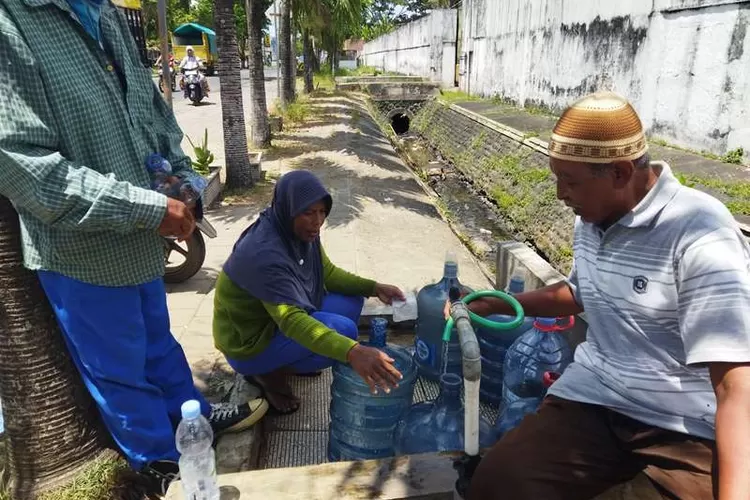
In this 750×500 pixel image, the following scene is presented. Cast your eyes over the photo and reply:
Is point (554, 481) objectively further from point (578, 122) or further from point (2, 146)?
point (2, 146)

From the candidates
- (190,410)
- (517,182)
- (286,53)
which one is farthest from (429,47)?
(190,410)

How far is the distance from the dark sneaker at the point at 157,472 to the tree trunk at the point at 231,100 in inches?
275

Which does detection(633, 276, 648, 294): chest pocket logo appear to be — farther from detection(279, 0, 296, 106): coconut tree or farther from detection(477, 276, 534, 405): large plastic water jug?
detection(279, 0, 296, 106): coconut tree

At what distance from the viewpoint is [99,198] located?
1927mm

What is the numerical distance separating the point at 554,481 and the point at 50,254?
1983 millimetres

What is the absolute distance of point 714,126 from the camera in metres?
8.98

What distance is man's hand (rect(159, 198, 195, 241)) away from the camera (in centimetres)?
211

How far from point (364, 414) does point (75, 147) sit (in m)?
1.76

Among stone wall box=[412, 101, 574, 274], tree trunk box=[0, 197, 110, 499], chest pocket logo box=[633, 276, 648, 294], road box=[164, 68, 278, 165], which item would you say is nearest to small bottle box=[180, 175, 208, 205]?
tree trunk box=[0, 197, 110, 499]

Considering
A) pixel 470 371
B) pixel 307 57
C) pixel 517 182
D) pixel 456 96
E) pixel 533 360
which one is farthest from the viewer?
pixel 456 96

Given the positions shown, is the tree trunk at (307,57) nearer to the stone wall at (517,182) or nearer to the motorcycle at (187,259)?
the stone wall at (517,182)

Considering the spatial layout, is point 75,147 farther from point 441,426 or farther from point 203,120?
point 203,120

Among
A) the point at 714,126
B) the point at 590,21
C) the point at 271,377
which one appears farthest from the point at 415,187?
the point at 271,377

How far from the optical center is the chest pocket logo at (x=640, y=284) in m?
1.74
